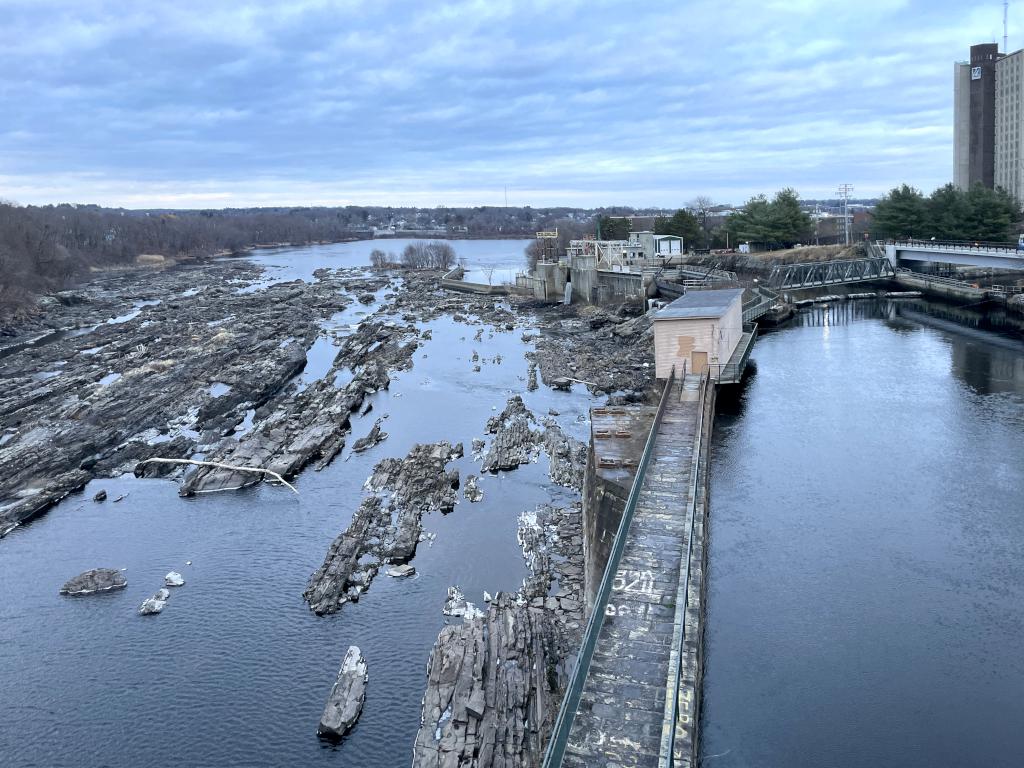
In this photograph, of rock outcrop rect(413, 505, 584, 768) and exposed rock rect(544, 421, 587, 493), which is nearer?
rock outcrop rect(413, 505, 584, 768)

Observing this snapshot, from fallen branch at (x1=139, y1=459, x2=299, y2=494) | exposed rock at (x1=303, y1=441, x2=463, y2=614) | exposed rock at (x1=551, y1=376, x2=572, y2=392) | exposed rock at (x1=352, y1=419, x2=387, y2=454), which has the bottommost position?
exposed rock at (x1=303, y1=441, x2=463, y2=614)

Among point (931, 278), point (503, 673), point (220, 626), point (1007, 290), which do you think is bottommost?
point (220, 626)

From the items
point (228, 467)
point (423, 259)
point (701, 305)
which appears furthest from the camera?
point (423, 259)

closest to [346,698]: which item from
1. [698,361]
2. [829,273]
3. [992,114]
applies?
[698,361]

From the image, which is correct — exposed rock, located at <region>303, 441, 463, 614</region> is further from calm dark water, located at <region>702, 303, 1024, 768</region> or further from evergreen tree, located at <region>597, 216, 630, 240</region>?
evergreen tree, located at <region>597, 216, 630, 240</region>

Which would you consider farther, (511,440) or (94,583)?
(511,440)

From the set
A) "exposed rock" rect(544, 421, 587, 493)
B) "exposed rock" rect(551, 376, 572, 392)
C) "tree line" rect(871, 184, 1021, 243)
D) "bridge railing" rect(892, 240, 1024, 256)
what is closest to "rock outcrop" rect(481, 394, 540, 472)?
"exposed rock" rect(544, 421, 587, 493)

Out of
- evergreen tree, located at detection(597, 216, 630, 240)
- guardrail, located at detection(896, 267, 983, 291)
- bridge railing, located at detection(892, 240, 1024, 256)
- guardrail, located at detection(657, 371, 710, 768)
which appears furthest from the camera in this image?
evergreen tree, located at detection(597, 216, 630, 240)

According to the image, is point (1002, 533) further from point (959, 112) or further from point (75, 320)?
point (959, 112)

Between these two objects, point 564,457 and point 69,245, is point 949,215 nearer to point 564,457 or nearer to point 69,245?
point 564,457
